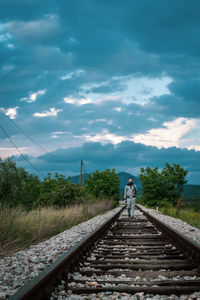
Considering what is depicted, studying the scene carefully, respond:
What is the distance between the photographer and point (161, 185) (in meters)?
45.8

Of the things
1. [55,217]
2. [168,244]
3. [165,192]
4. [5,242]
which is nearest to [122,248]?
[168,244]

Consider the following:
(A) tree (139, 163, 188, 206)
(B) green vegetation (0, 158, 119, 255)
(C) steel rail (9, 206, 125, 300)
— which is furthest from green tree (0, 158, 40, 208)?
(A) tree (139, 163, 188, 206)

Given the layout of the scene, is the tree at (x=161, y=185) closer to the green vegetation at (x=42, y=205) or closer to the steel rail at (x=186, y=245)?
the green vegetation at (x=42, y=205)

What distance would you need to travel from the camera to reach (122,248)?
261 inches

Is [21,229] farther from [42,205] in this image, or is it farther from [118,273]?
Result: [42,205]

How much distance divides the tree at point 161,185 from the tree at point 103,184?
709 cm

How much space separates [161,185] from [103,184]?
1199 cm

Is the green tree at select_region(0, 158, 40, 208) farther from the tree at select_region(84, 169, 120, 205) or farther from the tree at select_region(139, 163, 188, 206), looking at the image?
the tree at select_region(139, 163, 188, 206)

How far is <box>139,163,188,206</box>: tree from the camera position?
4472 cm

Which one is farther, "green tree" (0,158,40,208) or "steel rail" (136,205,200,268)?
"green tree" (0,158,40,208)

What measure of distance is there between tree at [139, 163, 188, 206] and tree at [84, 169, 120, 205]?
709 centimetres

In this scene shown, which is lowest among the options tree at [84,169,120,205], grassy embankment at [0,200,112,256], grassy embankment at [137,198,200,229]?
grassy embankment at [137,198,200,229]

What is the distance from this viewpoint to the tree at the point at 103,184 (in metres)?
37.0

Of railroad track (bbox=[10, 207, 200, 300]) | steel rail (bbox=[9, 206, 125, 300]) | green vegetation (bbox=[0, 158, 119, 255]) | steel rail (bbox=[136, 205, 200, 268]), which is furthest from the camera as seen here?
green vegetation (bbox=[0, 158, 119, 255])
